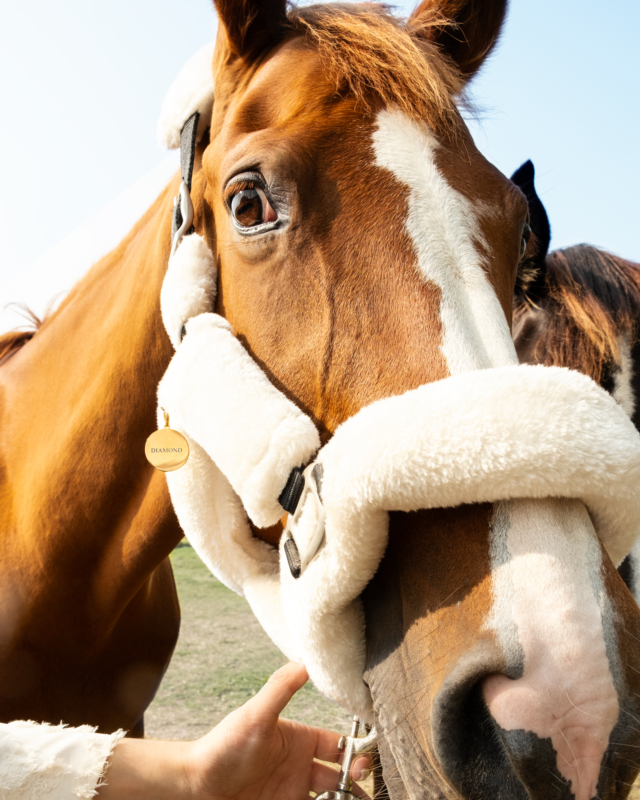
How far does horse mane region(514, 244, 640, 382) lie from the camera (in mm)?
2357

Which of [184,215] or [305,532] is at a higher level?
[184,215]

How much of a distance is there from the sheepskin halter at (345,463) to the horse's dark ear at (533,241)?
1.23 m

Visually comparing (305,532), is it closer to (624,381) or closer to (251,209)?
(251,209)

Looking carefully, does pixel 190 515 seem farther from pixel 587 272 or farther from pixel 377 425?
pixel 587 272

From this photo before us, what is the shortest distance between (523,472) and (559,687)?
0.88ft

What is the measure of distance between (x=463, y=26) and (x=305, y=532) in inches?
56.0

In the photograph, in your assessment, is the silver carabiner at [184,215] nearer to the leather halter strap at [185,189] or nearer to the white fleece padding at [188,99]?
the leather halter strap at [185,189]

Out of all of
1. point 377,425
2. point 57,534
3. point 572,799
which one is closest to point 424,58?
point 377,425

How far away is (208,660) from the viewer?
5.70 metres

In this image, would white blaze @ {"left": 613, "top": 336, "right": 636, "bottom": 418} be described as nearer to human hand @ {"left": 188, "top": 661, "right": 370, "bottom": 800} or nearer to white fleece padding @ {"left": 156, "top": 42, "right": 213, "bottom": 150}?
human hand @ {"left": 188, "top": 661, "right": 370, "bottom": 800}

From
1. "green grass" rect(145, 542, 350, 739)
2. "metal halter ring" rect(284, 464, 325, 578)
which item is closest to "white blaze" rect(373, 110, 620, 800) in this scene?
"metal halter ring" rect(284, 464, 325, 578)

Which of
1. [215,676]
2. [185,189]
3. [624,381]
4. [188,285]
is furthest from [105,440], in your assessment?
[215,676]

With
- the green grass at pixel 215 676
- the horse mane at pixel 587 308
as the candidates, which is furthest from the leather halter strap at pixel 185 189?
the green grass at pixel 215 676

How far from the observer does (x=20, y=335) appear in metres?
2.21
